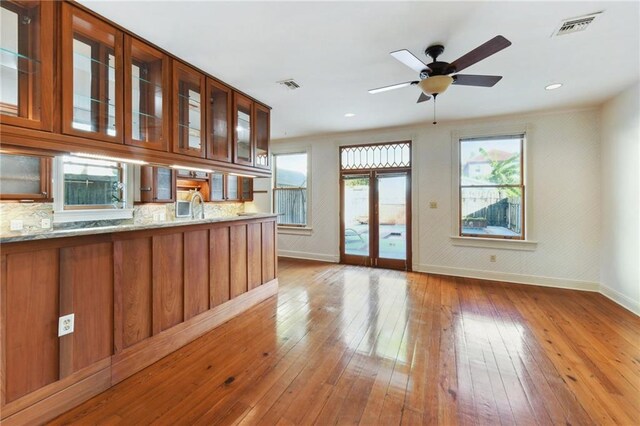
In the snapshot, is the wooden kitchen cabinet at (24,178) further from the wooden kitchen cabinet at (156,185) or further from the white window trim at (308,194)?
the white window trim at (308,194)

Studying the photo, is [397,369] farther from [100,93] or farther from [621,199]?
[621,199]

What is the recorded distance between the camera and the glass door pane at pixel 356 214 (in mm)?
5711

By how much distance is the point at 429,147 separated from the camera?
5.13m

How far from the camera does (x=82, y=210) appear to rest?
12.6 ft

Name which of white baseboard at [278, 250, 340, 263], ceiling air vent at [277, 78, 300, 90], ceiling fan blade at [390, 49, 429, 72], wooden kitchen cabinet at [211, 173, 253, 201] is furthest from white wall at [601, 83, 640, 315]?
wooden kitchen cabinet at [211, 173, 253, 201]

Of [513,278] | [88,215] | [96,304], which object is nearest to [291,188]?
[88,215]

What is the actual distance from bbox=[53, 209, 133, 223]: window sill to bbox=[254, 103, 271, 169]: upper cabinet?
7.83 ft

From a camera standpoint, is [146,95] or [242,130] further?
[242,130]

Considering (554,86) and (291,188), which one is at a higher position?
(554,86)

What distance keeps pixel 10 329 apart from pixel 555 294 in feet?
18.8

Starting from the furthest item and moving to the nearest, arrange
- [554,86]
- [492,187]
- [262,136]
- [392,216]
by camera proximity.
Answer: [392,216]
[492,187]
[262,136]
[554,86]

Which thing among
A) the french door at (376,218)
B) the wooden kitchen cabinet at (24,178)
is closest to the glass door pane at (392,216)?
the french door at (376,218)

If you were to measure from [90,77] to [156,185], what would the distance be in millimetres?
2840

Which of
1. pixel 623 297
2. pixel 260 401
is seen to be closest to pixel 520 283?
pixel 623 297
